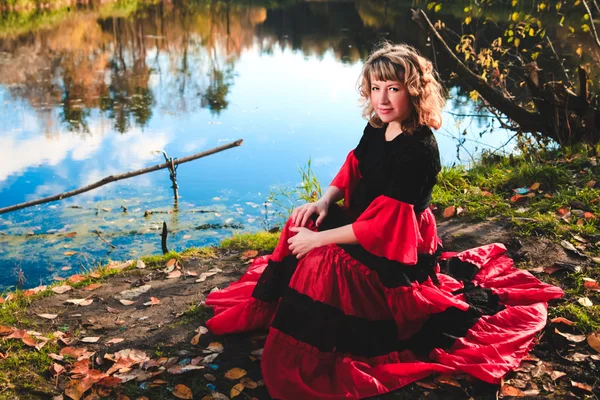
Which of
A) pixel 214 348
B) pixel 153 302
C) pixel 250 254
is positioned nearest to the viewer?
pixel 214 348

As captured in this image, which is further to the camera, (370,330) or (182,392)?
(370,330)

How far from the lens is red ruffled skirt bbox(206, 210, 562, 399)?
2.94 metres

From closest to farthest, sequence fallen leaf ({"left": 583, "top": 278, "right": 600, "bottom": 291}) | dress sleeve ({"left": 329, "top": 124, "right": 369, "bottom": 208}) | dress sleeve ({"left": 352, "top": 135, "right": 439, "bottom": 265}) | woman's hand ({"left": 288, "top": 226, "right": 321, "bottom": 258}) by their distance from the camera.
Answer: dress sleeve ({"left": 352, "top": 135, "right": 439, "bottom": 265}) < woman's hand ({"left": 288, "top": 226, "right": 321, "bottom": 258}) < dress sleeve ({"left": 329, "top": 124, "right": 369, "bottom": 208}) < fallen leaf ({"left": 583, "top": 278, "right": 600, "bottom": 291})

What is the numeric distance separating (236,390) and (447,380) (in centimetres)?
111

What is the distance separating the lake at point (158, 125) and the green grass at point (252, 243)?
5.10 ft

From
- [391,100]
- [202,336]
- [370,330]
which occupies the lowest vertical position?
[202,336]

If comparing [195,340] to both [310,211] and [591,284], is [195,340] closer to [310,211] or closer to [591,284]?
[310,211]

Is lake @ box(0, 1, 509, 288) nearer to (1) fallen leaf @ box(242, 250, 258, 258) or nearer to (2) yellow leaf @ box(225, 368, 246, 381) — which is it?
(1) fallen leaf @ box(242, 250, 258, 258)

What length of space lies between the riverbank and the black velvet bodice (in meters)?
1.01

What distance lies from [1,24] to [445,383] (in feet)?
74.0

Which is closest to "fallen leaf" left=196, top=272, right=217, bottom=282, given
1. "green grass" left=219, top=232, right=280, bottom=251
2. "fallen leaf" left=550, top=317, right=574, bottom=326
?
"green grass" left=219, top=232, right=280, bottom=251

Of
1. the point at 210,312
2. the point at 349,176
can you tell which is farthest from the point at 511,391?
the point at 210,312

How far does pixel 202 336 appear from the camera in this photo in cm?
352

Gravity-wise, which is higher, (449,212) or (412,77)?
(412,77)
